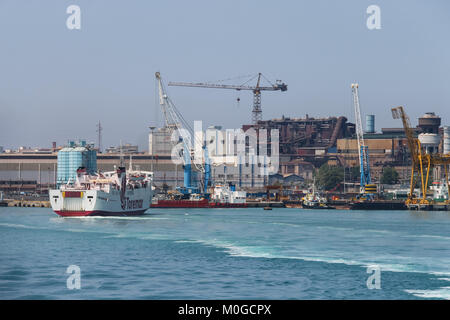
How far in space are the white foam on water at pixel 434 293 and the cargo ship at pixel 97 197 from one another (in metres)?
56.9

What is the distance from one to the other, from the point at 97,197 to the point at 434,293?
57.7 metres

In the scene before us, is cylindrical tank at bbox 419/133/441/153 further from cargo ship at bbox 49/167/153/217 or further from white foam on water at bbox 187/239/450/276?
white foam on water at bbox 187/239/450/276

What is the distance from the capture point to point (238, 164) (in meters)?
178

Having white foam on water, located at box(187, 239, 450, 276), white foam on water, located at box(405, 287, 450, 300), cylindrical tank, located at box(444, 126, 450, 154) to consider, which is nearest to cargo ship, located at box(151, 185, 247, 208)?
cylindrical tank, located at box(444, 126, 450, 154)

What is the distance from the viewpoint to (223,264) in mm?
34406

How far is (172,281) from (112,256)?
32.4 ft

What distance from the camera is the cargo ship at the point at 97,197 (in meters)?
79.2

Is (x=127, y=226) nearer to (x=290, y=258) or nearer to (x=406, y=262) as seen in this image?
(x=290, y=258)

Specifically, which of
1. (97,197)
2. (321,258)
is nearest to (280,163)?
(97,197)

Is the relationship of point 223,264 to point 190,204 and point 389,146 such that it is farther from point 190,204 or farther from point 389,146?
point 389,146

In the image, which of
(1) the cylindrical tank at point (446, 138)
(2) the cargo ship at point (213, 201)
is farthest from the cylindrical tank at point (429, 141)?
(2) the cargo ship at point (213, 201)

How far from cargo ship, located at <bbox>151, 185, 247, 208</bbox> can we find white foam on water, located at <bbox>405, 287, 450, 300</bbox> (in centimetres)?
9868

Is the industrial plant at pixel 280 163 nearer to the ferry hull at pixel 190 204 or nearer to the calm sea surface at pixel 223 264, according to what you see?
the ferry hull at pixel 190 204
